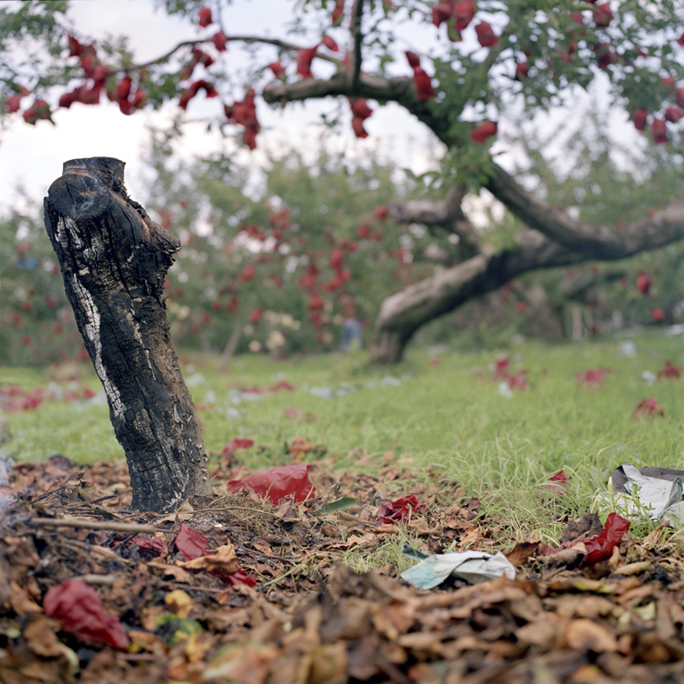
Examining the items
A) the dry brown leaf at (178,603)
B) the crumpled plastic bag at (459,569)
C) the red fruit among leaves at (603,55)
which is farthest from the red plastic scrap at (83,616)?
the red fruit among leaves at (603,55)

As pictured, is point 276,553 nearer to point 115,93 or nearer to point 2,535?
point 2,535

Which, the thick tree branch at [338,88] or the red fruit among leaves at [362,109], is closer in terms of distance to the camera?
the red fruit among leaves at [362,109]

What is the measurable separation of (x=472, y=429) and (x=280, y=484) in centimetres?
121

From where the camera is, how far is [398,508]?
2051 mm

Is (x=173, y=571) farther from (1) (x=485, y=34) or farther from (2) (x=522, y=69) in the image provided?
(2) (x=522, y=69)

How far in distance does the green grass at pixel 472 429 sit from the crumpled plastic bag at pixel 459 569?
35 cm

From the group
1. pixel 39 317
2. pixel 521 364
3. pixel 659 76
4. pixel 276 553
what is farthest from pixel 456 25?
pixel 39 317

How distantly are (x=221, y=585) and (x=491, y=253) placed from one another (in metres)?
5.39

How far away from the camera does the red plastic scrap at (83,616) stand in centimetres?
118

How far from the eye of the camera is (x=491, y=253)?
623 cm

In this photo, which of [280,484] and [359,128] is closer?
[280,484]

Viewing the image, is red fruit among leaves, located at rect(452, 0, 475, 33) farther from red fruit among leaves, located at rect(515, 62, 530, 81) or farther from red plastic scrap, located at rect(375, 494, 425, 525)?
red plastic scrap, located at rect(375, 494, 425, 525)

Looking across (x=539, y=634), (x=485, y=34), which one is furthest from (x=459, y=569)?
(x=485, y=34)

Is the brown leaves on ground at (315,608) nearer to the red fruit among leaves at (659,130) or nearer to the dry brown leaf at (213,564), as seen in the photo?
the dry brown leaf at (213,564)
